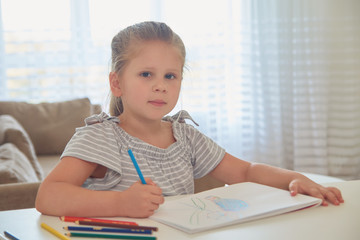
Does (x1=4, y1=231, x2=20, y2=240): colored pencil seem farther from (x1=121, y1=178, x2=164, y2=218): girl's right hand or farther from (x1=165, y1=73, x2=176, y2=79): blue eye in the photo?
(x1=165, y1=73, x2=176, y2=79): blue eye

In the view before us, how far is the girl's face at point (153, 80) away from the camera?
121 cm

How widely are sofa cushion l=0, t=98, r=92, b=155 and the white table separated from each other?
7.97 feet

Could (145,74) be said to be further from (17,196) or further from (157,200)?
(17,196)

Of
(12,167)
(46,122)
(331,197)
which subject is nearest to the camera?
(331,197)

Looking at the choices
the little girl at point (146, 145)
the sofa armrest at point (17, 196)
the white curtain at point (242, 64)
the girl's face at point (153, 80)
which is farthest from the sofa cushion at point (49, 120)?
the girl's face at point (153, 80)

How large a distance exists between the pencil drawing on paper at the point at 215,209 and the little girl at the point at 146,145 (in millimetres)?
149

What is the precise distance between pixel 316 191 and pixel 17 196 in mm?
962

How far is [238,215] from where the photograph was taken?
0.87 metres

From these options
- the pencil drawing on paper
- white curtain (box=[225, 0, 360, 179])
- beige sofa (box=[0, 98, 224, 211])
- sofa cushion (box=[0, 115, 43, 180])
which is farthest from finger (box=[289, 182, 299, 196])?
white curtain (box=[225, 0, 360, 179])

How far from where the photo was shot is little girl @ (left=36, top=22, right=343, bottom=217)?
1048mm

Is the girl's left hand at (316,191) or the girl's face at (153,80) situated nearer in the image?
the girl's left hand at (316,191)

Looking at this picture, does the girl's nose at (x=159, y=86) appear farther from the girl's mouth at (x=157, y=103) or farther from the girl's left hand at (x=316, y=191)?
the girl's left hand at (x=316, y=191)

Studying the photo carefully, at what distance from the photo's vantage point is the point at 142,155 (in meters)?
1.22

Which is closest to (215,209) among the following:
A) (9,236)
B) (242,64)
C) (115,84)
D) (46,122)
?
(9,236)
